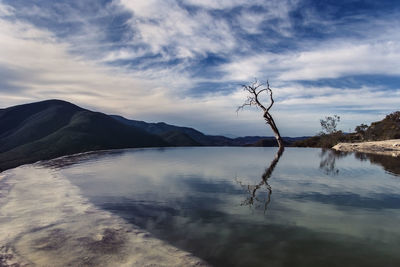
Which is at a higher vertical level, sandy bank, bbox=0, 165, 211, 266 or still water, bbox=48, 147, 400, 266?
still water, bbox=48, 147, 400, 266

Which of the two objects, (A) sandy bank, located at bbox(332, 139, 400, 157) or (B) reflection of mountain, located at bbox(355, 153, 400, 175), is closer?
(B) reflection of mountain, located at bbox(355, 153, 400, 175)

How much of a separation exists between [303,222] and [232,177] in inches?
258

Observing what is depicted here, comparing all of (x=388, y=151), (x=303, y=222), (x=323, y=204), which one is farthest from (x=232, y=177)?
(x=388, y=151)

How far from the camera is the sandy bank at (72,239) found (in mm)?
4434

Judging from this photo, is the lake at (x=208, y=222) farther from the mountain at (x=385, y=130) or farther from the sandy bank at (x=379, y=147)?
the mountain at (x=385, y=130)

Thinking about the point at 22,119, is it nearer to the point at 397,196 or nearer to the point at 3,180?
the point at 3,180

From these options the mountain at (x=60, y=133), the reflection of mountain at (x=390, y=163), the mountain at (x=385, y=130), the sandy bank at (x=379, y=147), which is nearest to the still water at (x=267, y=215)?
the reflection of mountain at (x=390, y=163)

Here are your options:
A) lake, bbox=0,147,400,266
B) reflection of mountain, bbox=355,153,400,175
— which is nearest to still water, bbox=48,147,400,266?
lake, bbox=0,147,400,266

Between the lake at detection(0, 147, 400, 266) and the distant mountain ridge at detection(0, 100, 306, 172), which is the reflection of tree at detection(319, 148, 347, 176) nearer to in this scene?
the lake at detection(0, 147, 400, 266)

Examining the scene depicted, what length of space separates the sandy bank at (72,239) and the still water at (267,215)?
0.44 m

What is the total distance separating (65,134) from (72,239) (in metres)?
72.3

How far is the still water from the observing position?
4.58 m

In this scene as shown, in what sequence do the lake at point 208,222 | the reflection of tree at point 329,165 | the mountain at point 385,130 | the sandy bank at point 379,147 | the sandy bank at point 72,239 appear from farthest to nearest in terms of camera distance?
the mountain at point 385,130 < the sandy bank at point 379,147 < the reflection of tree at point 329,165 < the lake at point 208,222 < the sandy bank at point 72,239

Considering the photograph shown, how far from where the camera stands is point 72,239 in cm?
532
